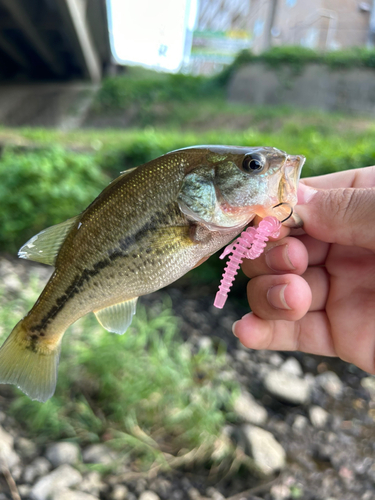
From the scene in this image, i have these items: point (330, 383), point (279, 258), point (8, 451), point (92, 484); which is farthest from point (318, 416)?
point (8, 451)

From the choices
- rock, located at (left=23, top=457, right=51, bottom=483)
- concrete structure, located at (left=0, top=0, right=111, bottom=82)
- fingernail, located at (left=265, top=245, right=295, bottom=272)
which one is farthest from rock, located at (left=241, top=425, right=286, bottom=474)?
concrete structure, located at (left=0, top=0, right=111, bottom=82)

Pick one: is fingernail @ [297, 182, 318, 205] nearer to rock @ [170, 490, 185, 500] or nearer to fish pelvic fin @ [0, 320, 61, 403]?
fish pelvic fin @ [0, 320, 61, 403]

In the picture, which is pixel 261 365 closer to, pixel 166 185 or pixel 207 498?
pixel 207 498

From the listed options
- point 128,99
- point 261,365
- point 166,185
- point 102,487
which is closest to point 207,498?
point 102,487

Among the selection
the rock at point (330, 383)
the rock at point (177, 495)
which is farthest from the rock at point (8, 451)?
the rock at point (330, 383)

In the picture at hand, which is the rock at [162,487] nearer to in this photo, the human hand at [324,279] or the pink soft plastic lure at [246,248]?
the human hand at [324,279]

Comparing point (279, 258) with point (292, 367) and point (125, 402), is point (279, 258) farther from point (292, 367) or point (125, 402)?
point (292, 367)
